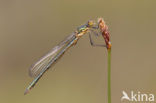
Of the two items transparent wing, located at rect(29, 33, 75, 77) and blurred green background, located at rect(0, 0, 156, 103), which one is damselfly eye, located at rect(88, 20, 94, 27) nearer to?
transparent wing, located at rect(29, 33, 75, 77)

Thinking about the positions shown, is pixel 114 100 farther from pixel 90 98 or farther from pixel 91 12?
pixel 91 12

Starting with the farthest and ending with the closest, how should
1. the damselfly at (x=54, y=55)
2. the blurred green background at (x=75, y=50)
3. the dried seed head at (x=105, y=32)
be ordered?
the blurred green background at (x=75, y=50), the damselfly at (x=54, y=55), the dried seed head at (x=105, y=32)

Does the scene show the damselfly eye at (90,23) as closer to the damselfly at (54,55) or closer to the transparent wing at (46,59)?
the damselfly at (54,55)

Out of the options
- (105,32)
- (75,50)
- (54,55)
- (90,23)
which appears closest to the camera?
(105,32)

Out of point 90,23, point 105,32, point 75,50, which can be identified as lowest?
point 105,32

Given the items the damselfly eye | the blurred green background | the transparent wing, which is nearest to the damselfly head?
the damselfly eye

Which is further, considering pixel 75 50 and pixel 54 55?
pixel 75 50

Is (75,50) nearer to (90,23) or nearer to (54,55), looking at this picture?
(54,55)

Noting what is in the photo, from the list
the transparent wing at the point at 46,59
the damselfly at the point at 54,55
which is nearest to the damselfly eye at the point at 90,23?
the damselfly at the point at 54,55

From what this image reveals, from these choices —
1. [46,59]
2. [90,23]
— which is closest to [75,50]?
[46,59]
